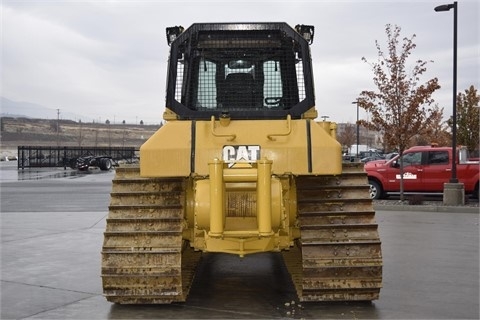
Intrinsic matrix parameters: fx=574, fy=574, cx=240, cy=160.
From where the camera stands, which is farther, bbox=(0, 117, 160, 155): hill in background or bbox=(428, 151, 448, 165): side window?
bbox=(0, 117, 160, 155): hill in background

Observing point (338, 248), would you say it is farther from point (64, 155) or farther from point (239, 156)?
point (64, 155)

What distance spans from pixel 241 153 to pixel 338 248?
1356 mm

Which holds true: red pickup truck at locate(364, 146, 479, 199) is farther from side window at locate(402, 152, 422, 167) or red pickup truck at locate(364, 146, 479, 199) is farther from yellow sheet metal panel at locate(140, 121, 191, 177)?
yellow sheet metal panel at locate(140, 121, 191, 177)

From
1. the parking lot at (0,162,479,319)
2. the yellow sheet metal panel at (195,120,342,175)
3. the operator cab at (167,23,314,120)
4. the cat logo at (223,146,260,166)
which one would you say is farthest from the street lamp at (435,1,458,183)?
the cat logo at (223,146,260,166)

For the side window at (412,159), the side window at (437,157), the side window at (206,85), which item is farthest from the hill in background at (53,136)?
the side window at (206,85)

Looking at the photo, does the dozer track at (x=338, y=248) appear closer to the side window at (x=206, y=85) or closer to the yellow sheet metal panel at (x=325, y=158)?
the yellow sheet metal panel at (x=325, y=158)

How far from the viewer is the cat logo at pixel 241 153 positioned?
552cm

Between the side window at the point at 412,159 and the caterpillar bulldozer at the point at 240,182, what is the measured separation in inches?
467

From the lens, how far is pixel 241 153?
18.2ft

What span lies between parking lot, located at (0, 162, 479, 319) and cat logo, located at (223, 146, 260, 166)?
1556 millimetres

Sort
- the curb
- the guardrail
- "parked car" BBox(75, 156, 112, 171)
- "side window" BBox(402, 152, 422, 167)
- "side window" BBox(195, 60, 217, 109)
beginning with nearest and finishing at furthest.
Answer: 1. "side window" BBox(195, 60, 217, 109)
2. the curb
3. "side window" BBox(402, 152, 422, 167)
4. "parked car" BBox(75, 156, 112, 171)
5. the guardrail

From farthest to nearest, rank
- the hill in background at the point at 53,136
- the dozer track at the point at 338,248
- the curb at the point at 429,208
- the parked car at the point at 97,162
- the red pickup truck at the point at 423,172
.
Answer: the hill in background at the point at 53,136 < the parked car at the point at 97,162 < the red pickup truck at the point at 423,172 < the curb at the point at 429,208 < the dozer track at the point at 338,248

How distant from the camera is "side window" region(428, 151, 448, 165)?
1742 cm

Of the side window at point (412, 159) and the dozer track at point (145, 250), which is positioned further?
the side window at point (412, 159)
